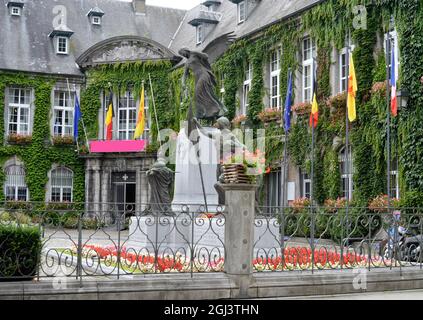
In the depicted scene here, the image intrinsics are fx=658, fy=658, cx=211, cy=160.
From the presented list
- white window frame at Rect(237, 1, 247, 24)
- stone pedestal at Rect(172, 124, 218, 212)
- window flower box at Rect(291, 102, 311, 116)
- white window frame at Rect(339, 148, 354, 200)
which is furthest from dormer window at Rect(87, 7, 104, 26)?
stone pedestal at Rect(172, 124, 218, 212)

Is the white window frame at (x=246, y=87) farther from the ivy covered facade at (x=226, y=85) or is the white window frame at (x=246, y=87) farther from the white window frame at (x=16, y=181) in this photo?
the white window frame at (x=16, y=181)

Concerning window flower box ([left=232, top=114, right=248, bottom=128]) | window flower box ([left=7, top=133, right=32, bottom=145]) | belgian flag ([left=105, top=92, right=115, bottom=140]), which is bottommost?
→ window flower box ([left=7, top=133, right=32, bottom=145])

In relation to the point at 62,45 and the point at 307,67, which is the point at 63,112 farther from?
the point at 307,67

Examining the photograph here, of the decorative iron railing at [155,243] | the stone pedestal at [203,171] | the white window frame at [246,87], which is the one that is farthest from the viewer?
the white window frame at [246,87]

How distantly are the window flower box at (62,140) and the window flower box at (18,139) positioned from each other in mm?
1298

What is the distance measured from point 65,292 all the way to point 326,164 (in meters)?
15.5

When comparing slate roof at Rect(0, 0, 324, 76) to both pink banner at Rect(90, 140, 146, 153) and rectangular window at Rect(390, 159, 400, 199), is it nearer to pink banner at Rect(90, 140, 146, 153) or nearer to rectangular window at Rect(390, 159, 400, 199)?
pink banner at Rect(90, 140, 146, 153)

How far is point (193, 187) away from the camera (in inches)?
536

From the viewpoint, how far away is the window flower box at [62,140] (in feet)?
110

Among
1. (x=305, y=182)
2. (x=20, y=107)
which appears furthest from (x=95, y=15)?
(x=305, y=182)

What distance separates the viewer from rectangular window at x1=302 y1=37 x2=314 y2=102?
2388 centimetres

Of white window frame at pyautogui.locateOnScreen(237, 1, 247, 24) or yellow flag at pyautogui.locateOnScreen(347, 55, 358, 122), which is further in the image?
white window frame at pyautogui.locateOnScreen(237, 1, 247, 24)

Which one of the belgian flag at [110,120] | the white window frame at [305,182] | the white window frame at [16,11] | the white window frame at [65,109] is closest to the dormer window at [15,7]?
the white window frame at [16,11]

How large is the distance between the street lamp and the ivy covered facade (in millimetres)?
354
